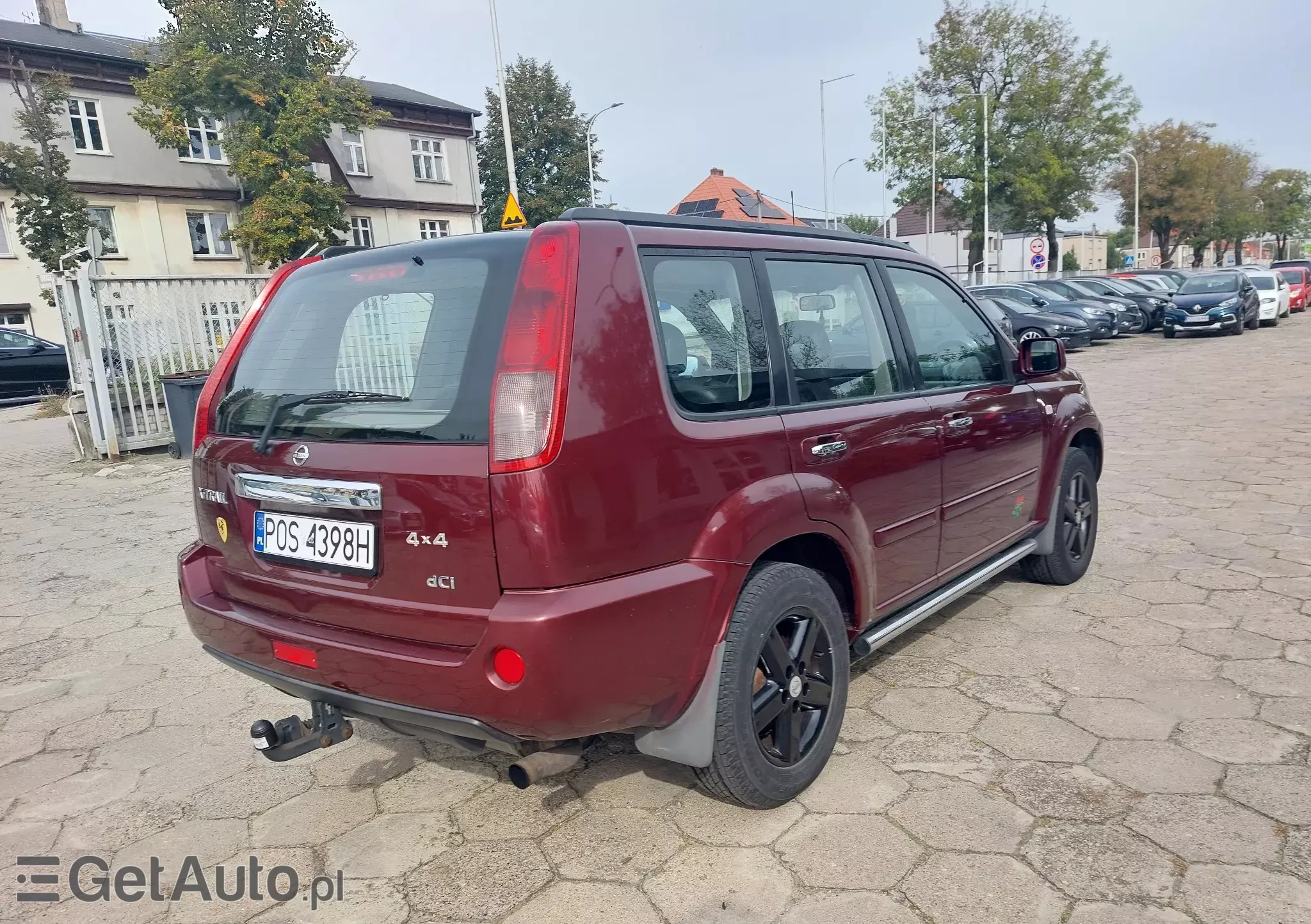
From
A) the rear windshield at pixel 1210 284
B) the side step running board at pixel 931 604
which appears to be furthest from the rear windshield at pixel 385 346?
the rear windshield at pixel 1210 284

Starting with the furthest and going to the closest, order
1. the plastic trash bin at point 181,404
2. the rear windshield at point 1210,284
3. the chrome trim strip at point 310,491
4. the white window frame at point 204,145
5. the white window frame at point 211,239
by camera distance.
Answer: the white window frame at point 211,239, the white window frame at point 204,145, the rear windshield at point 1210,284, the plastic trash bin at point 181,404, the chrome trim strip at point 310,491

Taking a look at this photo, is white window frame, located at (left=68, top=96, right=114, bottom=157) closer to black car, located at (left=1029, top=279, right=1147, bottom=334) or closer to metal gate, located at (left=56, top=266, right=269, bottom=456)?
metal gate, located at (left=56, top=266, right=269, bottom=456)

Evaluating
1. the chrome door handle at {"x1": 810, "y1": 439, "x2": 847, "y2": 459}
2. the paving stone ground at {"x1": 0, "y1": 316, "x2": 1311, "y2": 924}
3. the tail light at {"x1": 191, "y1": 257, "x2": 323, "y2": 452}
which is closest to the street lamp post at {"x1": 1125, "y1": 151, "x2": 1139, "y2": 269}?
the paving stone ground at {"x1": 0, "y1": 316, "x2": 1311, "y2": 924}

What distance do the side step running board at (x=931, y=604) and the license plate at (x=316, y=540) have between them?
1.69m

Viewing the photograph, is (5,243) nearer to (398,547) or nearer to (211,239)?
(211,239)

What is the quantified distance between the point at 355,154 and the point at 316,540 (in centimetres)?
3606

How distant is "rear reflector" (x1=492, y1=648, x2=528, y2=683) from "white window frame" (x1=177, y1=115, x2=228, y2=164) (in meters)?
31.9

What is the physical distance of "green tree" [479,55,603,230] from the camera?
5062 centimetres

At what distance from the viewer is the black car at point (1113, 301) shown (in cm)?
2250

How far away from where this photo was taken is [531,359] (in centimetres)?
216

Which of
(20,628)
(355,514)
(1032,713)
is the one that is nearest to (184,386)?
(20,628)

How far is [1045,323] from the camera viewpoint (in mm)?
19312

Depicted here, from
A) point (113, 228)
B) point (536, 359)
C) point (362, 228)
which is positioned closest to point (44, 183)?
point (113, 228)

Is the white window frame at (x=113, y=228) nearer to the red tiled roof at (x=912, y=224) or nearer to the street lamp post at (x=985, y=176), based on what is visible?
the street lamp post at (x=985, y=176)
